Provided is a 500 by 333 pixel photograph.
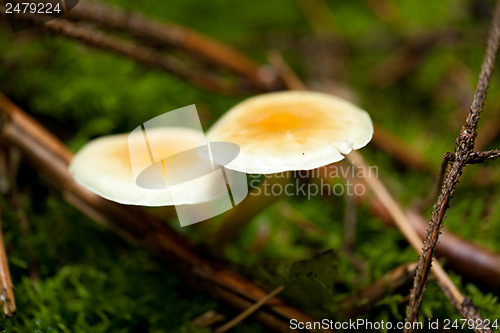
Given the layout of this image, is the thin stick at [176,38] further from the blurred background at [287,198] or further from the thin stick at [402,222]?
the thin stick at [402,222]

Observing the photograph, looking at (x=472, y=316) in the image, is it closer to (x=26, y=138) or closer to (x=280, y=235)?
(x=280, y=235)

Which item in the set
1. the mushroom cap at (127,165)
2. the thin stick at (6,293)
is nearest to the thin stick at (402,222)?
the mushroom cap at (127,165)

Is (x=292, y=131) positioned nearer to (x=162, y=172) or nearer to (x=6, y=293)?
(x=162, y=172)

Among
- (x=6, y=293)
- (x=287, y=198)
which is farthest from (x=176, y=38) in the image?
(x=6, y=293)

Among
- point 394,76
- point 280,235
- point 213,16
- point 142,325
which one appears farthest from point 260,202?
point 213,16

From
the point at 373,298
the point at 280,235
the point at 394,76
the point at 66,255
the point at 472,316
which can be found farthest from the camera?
the point at 394,76

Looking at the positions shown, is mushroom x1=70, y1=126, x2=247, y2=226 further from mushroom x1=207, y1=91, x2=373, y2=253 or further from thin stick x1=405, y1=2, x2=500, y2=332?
thin stick x1=405, y1=2, x2=500, y2=332
